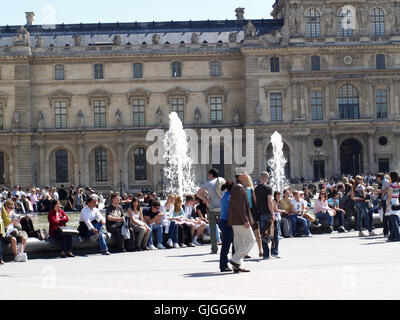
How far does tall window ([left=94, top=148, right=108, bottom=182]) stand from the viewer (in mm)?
63594

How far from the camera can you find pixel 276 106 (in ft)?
204

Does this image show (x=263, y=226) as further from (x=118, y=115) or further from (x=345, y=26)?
(x=345, y=26)

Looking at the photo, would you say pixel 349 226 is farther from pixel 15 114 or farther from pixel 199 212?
pixel 15 114

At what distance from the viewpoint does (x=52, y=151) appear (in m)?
63.3

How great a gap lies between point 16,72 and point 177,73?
13939 millimetres

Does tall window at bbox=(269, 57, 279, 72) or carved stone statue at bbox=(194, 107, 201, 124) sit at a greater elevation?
tall window at bbox=(269, 57, 279, 72)

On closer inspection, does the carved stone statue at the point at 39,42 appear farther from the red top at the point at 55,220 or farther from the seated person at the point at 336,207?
the red top at the point at 55,220

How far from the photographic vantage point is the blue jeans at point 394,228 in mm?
20828

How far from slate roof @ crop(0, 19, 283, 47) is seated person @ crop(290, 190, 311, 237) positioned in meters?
42.5

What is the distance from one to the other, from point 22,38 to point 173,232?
45347 millimetres

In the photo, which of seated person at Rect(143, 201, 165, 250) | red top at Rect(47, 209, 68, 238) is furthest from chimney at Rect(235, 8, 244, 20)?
red top at Rect(47, 209, 68, 238)

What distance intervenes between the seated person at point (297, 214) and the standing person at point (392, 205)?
3524 mm

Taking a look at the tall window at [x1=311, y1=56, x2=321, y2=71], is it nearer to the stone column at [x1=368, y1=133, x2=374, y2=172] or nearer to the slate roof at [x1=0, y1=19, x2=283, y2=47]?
the slate roof at [x1=0, y1=19, x2=283, y2=47]

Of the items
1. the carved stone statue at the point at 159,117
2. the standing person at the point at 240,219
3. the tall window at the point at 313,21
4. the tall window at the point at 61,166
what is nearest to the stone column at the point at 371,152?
the tall window at the point at 313,21
